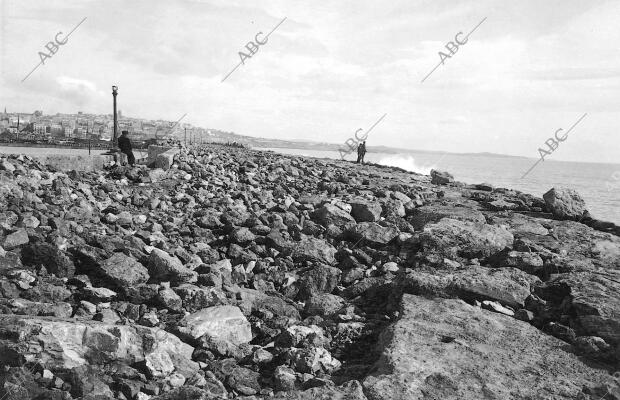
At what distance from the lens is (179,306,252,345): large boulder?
4.09 m

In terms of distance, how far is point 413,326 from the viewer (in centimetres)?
434

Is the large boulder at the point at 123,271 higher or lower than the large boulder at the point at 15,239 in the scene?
lower

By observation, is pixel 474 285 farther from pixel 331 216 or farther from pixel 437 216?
pixel 437 216

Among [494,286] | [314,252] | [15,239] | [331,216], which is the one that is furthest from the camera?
[331,216]

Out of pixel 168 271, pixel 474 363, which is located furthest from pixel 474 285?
pixel 168 271

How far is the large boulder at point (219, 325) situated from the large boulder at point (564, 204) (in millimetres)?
8996

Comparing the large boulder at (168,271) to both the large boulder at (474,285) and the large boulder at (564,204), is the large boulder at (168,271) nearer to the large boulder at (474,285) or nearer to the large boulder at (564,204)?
the large boulder at (474,285)

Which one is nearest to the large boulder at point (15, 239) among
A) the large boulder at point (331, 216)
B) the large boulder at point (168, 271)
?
the large boulder at point (168, 271)

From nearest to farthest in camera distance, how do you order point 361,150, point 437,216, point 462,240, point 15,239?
point 15,239 < point 462,240 < point 437,216 < point 361,150

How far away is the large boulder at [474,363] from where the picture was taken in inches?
132

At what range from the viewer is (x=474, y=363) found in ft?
12.2

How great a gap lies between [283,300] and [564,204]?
8339 millimetres

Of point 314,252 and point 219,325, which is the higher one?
point 314,252

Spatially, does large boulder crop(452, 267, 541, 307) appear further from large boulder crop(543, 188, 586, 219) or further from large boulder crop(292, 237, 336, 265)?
large boulder crop(543, 188, 586, 219)
